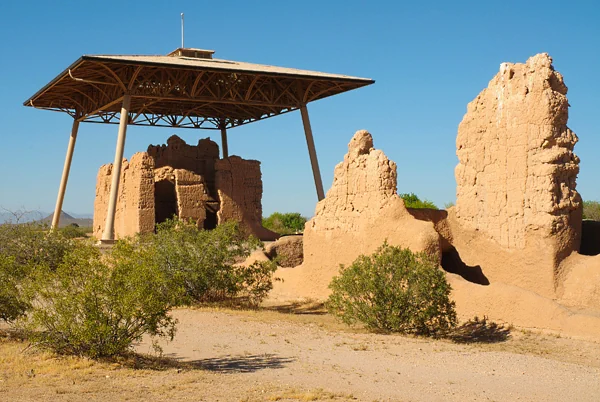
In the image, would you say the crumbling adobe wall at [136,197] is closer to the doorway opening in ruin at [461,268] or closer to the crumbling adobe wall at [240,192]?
the crumbling adobe wall at [240,192]

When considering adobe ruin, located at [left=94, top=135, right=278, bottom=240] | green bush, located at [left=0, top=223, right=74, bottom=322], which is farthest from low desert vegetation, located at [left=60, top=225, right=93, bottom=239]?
adobe ruin, located at [left=94, top=135, right=278, bottom=240]

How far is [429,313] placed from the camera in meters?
12.9

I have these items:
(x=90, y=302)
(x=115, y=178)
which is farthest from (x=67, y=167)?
(x=90, y=302)

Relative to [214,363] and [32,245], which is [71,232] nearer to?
[32,245]

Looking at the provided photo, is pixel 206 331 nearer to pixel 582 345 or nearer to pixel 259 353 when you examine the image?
pixel 259 353

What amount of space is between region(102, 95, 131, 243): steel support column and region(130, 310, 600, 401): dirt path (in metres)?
12.4

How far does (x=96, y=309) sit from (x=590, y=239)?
35.8 ft

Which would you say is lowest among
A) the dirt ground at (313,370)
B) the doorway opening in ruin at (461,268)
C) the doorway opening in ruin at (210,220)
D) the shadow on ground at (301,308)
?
the dirt ground at (313,370)

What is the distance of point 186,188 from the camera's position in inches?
1035

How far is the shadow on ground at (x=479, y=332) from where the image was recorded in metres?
12.9

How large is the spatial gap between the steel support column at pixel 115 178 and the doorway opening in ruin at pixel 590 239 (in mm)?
14727

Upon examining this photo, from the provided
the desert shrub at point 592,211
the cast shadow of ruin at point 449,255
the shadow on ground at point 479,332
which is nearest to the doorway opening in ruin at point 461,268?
the cast shadow of ruin at point 449,255

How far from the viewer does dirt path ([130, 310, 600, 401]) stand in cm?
894

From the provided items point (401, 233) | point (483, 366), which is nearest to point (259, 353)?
point (483, 366)
